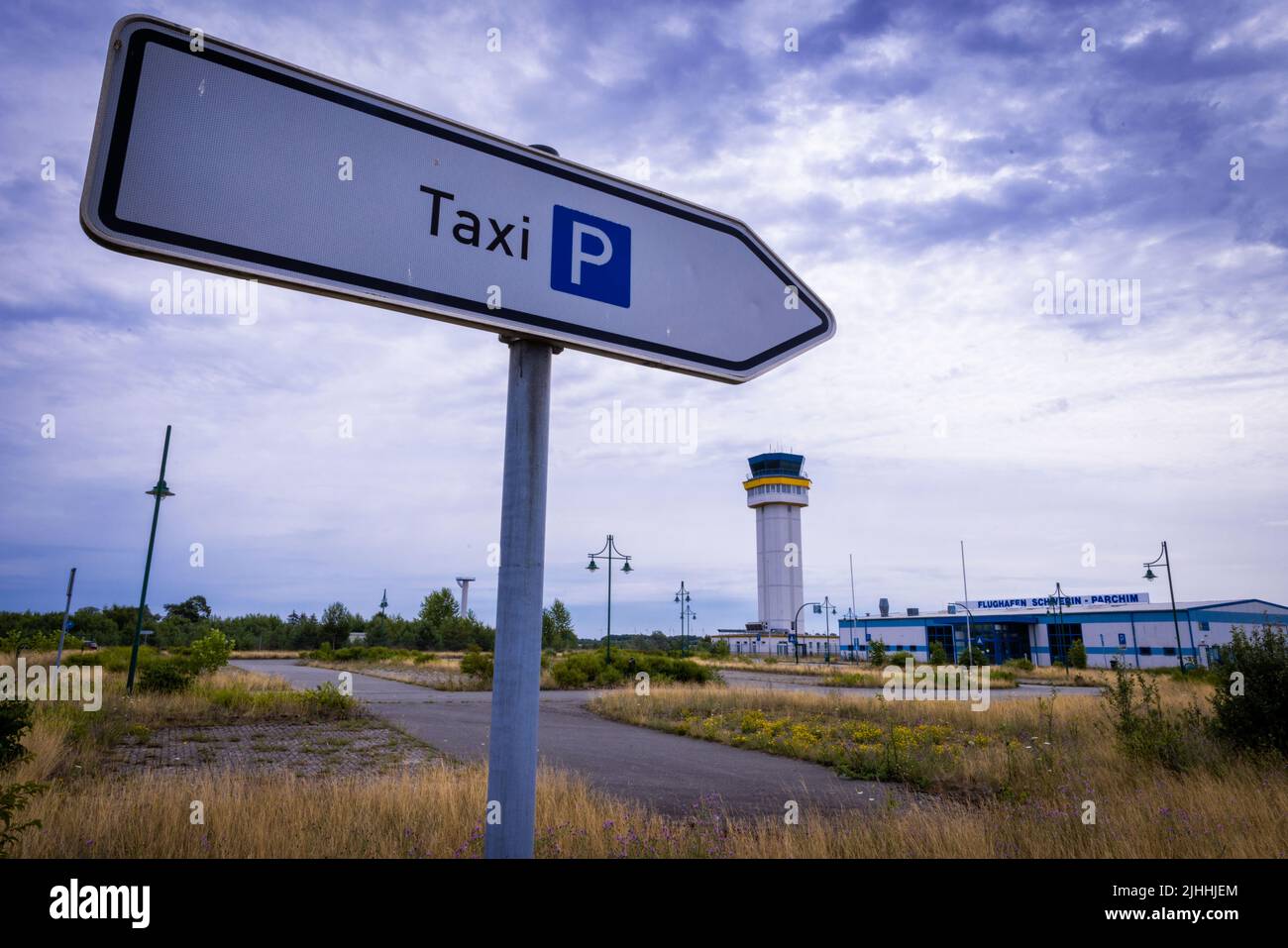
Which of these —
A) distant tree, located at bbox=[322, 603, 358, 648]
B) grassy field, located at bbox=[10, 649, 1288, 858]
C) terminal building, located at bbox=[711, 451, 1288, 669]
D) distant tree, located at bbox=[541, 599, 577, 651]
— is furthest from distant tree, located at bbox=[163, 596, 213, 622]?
grassy field, located at bbox=[10, 649, 1288, 858]

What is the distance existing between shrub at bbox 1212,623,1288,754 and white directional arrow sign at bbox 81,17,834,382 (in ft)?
28.8

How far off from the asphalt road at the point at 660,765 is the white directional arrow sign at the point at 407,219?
18.1 feet

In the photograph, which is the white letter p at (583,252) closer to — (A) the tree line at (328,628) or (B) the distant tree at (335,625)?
(A) the tree line at (328,628)

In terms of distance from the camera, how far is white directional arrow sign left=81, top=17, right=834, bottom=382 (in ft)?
4.05

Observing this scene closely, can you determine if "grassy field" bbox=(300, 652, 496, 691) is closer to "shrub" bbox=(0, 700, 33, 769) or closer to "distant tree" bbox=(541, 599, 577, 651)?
"distant tree" bbox=(541, 599, 577, 651)

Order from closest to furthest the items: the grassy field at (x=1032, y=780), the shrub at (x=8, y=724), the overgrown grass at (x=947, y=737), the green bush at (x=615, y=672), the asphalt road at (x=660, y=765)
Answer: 1. the shrub at (x=8, y=724)
2. the grassy field at (x=1032, y=780)
3. the overgrown grass at (x=947, y=737)
4. the asphalt road at (x=660, y=765)
5. the green bush at (x=615, y=672)

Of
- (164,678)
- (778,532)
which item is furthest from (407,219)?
(778,532)

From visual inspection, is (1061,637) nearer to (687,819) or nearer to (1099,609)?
(1099,609)

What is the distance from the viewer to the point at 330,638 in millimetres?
64125

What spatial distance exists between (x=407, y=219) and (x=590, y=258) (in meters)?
0.45

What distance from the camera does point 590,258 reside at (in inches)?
67.7

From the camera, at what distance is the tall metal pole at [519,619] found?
4.47 feet

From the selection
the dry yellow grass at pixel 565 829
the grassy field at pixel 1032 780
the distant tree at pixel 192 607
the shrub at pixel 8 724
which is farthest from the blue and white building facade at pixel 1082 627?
the distant tree at pixel 192 607
